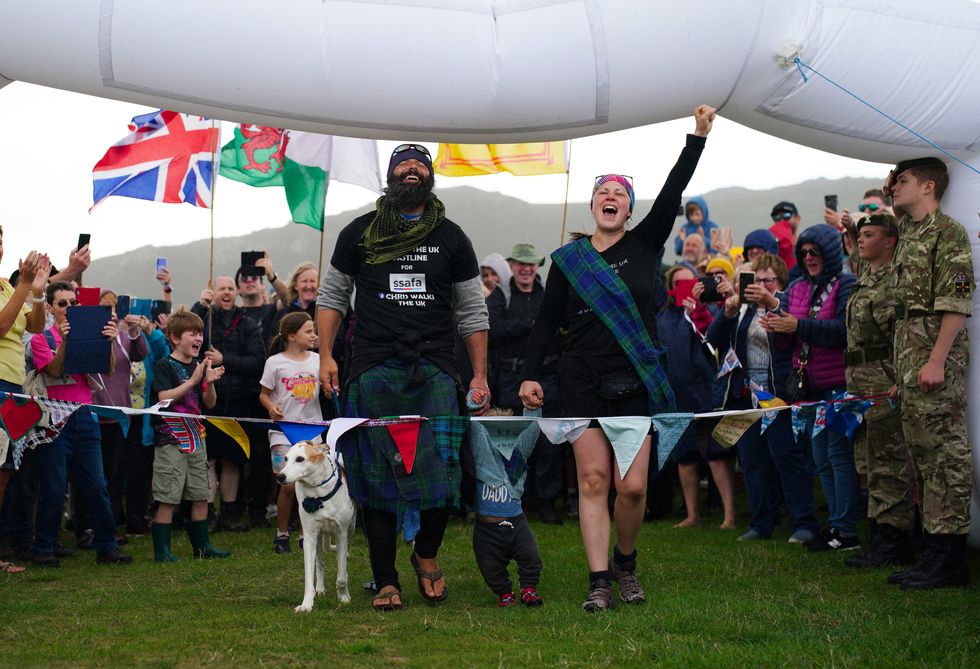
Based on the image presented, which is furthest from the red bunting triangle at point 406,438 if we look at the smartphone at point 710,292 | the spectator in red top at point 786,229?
the spectator in red top at point 786,229

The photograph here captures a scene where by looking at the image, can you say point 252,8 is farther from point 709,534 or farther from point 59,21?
point 709,534

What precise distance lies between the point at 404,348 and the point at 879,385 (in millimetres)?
3013

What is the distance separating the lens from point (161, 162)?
10.7 meters

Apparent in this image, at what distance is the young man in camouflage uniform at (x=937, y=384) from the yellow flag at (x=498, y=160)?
16.5 ft

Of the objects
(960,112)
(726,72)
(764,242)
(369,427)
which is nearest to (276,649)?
(369,427)

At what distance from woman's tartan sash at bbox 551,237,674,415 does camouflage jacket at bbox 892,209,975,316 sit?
4.85 ft

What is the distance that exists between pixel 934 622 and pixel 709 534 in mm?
3942

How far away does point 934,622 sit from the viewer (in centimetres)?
531

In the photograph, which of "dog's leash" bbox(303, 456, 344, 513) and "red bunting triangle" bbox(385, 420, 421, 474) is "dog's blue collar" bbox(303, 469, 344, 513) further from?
"red bunting triangle" bbox(385, 420, 421, 474)

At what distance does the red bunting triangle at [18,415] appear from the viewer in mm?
7199

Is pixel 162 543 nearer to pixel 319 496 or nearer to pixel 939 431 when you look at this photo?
pixel 319 496

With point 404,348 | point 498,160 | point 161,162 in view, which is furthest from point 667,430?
point 161,162

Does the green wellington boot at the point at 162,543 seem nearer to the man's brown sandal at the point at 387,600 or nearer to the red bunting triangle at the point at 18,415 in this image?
the red bunting triangle at the point at 18,415

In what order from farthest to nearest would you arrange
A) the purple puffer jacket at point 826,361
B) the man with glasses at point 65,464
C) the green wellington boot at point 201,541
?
the green wellington boot at point 201,541 → the man with glasses at point 65,464 → the purple puffer jacket at point 826,361
